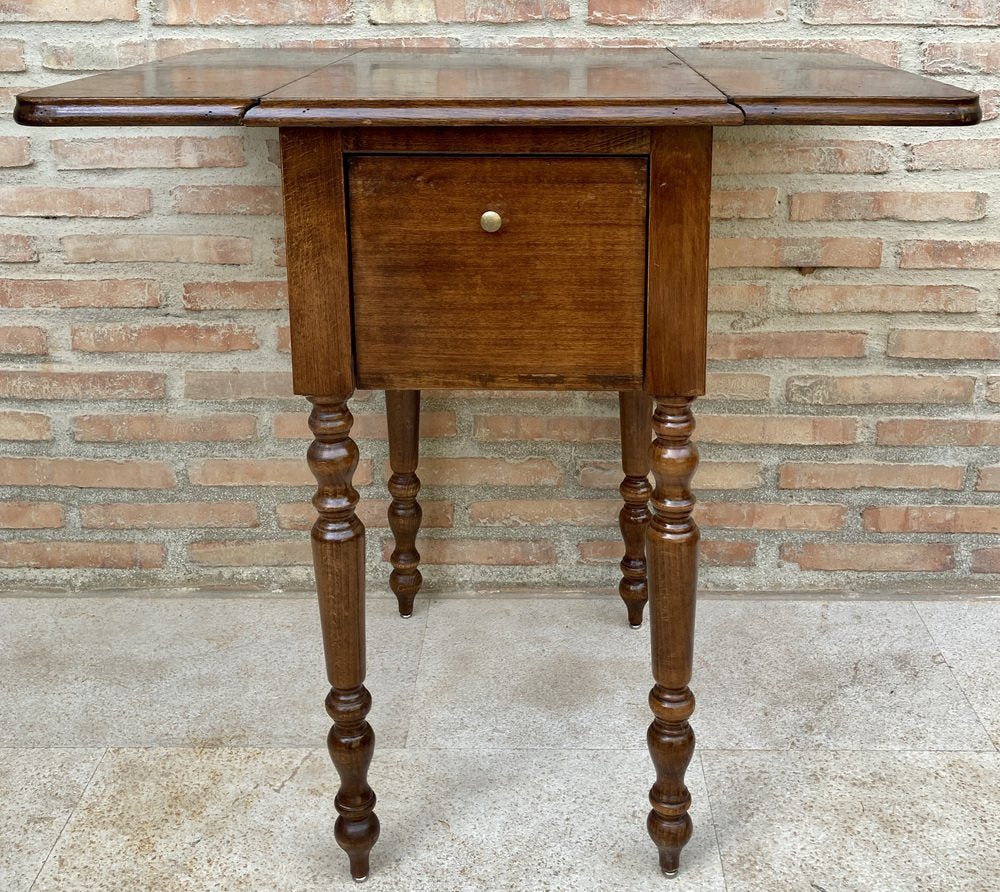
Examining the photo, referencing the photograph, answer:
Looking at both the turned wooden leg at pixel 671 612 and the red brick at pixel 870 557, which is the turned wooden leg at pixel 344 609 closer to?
the turned wooden leg at pixel 671 612

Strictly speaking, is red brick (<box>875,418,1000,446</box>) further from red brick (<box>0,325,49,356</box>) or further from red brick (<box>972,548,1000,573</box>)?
red brick (<box>0,325,49,356</box>)

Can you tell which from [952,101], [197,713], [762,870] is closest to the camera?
[952,101]

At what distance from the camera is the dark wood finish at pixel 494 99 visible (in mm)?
1112

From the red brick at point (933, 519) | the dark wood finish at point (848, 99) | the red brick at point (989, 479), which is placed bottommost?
the red brick at point (933, 519)

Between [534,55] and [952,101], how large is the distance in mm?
712

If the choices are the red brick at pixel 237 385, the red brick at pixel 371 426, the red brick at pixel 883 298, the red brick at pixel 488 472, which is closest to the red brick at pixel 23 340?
the red brick at pixel 237 385

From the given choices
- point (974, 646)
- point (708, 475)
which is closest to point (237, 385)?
point (708, 475)

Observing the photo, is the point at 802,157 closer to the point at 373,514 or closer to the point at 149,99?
the point at 373,514

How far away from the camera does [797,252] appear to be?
187 cm

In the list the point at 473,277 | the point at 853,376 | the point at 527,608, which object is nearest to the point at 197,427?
the point at 527,608

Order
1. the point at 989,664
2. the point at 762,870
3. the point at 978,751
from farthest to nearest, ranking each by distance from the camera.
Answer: the point at 989,664, the point at 978,751, the point at 762,870

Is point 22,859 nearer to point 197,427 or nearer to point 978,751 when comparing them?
point 197,427

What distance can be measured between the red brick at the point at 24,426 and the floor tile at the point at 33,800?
0.61 meters

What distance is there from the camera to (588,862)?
1.40 m
